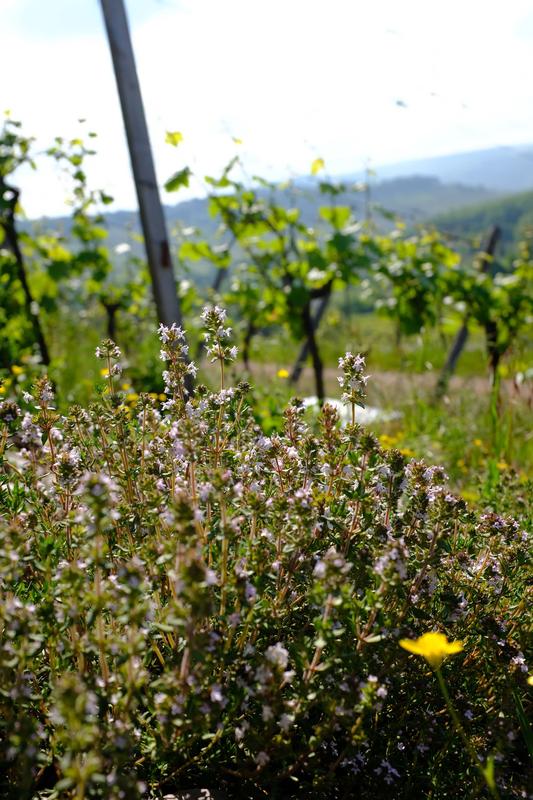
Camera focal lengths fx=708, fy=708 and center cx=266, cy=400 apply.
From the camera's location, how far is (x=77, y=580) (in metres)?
1.54

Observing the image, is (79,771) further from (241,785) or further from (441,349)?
(441,349)

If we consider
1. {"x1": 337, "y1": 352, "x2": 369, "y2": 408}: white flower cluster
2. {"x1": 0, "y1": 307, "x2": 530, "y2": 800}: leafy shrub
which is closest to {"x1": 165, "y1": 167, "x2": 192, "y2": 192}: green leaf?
{"x1": 0, "y1": 307, "x2": 530, "y2": 800}: leafy shrub

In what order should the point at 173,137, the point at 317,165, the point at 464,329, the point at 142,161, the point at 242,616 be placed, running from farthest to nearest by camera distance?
the point at 464,329, the point at 317,165, the point at 173,137, the point at 142,161, the point at 242,616

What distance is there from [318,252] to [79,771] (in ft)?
23.4

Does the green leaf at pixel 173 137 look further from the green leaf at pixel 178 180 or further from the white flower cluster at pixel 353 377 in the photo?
the white flower cluster at pixel 353 377

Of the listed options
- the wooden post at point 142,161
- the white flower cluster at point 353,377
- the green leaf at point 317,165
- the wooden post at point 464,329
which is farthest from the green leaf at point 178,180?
the white flower cluster at point 353,377

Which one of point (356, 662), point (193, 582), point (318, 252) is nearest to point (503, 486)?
point (356, 662)

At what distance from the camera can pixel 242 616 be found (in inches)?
71.9

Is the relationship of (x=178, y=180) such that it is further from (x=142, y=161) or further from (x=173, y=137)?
(x=142, y=161)

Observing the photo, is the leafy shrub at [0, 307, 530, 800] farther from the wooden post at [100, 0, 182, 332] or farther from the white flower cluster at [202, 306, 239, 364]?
the wooden post at [100, 0, 182, 332]

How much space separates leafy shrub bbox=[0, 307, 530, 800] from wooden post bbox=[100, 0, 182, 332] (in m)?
2.69

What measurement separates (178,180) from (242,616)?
18.0 ft

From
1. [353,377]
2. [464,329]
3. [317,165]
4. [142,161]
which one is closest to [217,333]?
[353,377]

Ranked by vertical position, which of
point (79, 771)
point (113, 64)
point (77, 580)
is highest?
point (113, 64)
